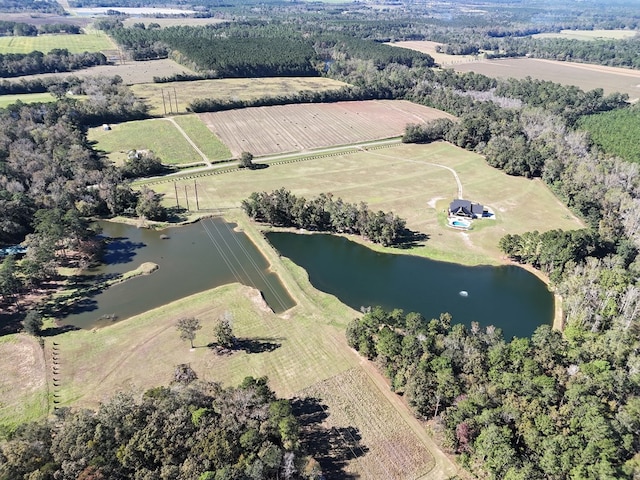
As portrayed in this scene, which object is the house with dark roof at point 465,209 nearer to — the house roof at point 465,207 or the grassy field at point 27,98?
the house roof at point 465,207

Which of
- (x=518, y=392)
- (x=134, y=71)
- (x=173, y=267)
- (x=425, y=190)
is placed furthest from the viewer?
(x=134, y=71)

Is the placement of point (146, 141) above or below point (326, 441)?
above

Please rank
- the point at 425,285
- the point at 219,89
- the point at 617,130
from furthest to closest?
the point at 219,89 < the point at 617,130 < the point at 425,285

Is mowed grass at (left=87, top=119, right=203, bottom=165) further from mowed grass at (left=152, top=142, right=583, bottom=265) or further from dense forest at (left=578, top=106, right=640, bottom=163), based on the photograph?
dense forest at (left=578, top=106, right=640, bottom=163)

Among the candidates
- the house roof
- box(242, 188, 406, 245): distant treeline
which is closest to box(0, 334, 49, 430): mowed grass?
Result: box(242, 188, 406, 245): distant treeline

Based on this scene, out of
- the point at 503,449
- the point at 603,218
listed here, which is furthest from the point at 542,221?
the point at 503,449

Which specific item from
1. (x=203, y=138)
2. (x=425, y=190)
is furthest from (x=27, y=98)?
(x=425, y=190)

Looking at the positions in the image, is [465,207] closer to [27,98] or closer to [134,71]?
[27,98]

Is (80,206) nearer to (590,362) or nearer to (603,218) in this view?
(590,362)
